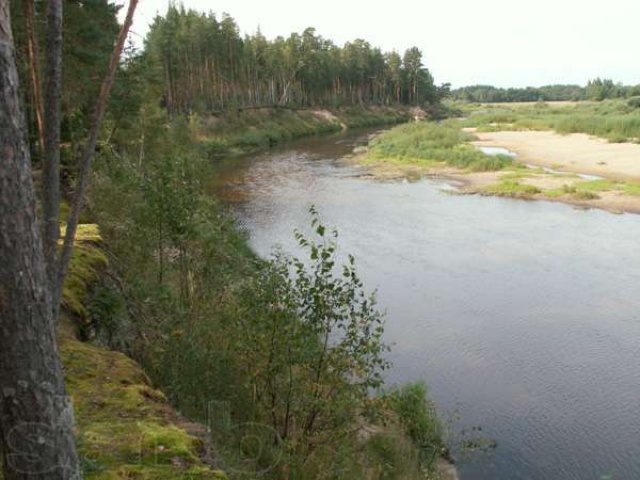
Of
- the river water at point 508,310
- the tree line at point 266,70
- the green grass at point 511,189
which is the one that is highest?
the tree line at point 266,70

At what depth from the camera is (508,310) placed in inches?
645

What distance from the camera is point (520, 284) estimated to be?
727 inches

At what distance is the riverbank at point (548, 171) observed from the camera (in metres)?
31.1

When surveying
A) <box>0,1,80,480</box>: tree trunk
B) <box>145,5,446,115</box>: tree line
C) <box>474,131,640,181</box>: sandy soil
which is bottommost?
<box>474,131,640,181</box>: sandy soil

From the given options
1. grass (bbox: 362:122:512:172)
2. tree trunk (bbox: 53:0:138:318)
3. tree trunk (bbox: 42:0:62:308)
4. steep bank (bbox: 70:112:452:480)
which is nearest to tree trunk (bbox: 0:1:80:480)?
tree trunk (bbox: 42:0:62:308)

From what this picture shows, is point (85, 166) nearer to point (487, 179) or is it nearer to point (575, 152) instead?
point (487, 179)

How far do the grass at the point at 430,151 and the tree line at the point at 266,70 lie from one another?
60.8ft

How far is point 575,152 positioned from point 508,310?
36.1 m

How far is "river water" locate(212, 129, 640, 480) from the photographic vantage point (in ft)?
34.6

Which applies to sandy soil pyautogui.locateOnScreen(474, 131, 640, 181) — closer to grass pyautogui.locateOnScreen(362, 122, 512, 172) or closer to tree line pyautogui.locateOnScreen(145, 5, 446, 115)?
grass pyautogui.locateOnScreen(362, 122, 512, 172)

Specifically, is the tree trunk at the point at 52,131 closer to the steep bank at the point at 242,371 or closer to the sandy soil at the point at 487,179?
the steep bank at the point at 242,371

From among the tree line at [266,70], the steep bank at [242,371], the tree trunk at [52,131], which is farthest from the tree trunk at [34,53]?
the tree line at [266,70]

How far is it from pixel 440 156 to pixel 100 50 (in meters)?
31.1

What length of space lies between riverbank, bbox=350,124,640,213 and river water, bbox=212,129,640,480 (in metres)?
→ 2.13
